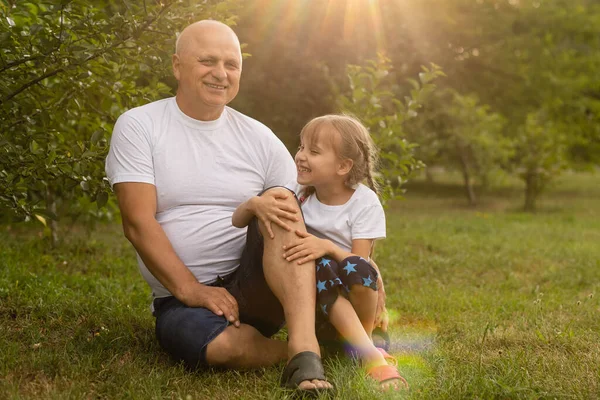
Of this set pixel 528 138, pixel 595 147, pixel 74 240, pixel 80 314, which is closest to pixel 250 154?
pixel 80 314

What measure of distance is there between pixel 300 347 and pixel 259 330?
56 centimetres

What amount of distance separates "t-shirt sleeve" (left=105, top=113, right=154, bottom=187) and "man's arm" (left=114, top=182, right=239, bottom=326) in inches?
1.5

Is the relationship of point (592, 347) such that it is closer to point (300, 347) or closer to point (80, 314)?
point (300, 347)

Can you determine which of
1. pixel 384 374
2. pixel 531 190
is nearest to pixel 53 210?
pixel 384 374

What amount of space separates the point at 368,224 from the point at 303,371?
0.80 metres

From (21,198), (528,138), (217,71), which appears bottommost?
(528,138)

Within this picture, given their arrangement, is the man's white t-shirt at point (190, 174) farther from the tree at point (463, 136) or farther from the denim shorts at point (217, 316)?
the tree at point (463, 136)

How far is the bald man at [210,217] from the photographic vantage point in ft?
8.90

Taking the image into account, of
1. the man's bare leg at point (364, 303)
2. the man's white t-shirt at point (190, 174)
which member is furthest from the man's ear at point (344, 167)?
the man's bare leg at point (364, 303)

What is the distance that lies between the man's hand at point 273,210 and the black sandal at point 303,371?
20.2 inches

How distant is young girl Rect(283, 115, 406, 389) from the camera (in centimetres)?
268

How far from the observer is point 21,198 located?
364 cm

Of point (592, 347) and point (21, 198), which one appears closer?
point (592, 347)

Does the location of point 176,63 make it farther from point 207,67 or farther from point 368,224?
point 368,224
